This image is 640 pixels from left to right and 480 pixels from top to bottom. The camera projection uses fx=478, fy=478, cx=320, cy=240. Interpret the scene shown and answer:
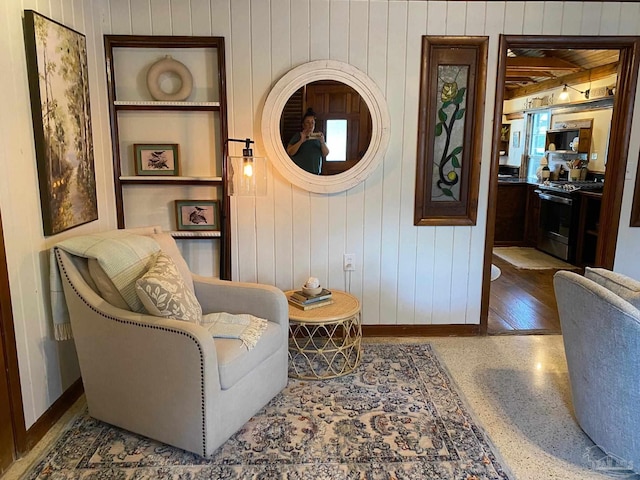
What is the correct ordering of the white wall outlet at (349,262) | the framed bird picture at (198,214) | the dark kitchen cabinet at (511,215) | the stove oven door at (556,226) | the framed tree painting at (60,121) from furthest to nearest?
the dark kitchen cabinet at (511,215)
the stove oven door at (556,226)
the white wall outlet at (349,262)
the framed bird picture at (198,214)
the framed tree painting at (60,121)

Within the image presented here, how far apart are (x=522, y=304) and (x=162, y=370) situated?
3209 millimetres

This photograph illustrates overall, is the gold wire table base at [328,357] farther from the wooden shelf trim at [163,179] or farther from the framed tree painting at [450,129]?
the wooden shelf trim at [163,179]

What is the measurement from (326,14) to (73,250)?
208 cm

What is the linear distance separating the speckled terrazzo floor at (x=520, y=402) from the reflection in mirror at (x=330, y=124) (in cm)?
130

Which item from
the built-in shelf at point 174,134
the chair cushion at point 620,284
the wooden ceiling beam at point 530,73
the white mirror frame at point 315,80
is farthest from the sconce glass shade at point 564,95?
the built-in shelf at point 174,134

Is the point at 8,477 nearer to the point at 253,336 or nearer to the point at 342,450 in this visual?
the point at 253,336

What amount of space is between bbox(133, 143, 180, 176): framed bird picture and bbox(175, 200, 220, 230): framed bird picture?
0.24m

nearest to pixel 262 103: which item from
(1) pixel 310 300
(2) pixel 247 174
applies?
(2) pixel 247 174

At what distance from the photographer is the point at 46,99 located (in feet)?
7.55

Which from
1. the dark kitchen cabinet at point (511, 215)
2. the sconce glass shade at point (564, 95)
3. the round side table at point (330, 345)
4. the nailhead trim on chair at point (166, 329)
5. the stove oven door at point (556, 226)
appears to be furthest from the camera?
the sconce glass shade at point (564, 95)

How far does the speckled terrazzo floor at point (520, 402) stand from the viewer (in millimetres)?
2076

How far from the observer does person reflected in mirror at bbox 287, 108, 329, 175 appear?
3.17m

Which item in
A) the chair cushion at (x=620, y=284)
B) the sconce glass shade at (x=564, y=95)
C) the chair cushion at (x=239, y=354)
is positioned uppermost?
the sconce glass shade at (x=564, y=95)

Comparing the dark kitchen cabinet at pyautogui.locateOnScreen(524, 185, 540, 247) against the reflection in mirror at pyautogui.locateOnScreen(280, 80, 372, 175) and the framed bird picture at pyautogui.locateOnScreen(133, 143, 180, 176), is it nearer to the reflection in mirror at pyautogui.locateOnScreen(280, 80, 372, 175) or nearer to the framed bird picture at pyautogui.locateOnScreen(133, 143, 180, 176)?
the reflection in mirror at pyautogui.locateOnScreen(280, 80, 372, 175)
